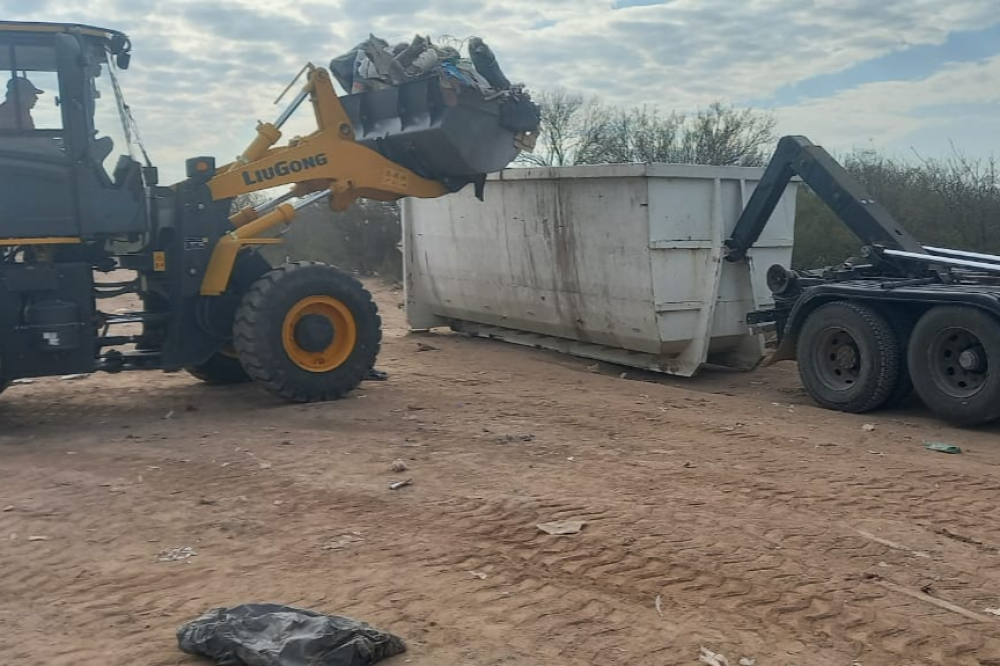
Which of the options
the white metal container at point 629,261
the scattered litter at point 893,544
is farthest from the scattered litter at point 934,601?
the white metal container at point 629,261

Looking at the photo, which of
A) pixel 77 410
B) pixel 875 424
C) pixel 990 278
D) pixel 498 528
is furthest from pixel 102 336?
pixel 990 278

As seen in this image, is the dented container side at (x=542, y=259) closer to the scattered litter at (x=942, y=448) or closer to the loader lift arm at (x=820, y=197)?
the loader lift arm at (x=820, y=197)

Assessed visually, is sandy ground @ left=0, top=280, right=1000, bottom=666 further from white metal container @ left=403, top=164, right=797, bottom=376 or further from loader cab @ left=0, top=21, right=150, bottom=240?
white metal container @ left=403, top=164, right=797, bottom=376

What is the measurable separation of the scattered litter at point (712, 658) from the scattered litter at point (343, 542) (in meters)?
1.98

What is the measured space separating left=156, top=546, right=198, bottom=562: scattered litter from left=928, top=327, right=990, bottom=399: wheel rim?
5.91 meters

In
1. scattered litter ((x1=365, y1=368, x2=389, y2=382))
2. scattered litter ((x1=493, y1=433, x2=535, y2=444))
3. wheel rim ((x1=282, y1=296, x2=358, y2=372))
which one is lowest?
scattered litter ((x1=493, y1=433, x2=535, y2=444))

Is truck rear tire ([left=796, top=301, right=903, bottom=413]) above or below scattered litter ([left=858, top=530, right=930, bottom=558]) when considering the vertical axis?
above

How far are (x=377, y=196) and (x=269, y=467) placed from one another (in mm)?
3456

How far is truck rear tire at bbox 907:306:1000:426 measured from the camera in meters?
7.83

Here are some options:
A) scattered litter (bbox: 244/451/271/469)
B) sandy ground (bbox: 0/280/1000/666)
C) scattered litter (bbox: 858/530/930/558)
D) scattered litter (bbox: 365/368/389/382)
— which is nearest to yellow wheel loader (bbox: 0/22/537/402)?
sandy ground (bbox: 0/280/1000/666)

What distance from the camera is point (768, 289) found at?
10.7 meters

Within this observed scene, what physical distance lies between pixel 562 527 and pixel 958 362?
441 cm

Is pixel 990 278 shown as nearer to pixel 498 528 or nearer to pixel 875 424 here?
pixel 875 424

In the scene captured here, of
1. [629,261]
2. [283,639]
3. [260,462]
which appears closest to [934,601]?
[283,639]
